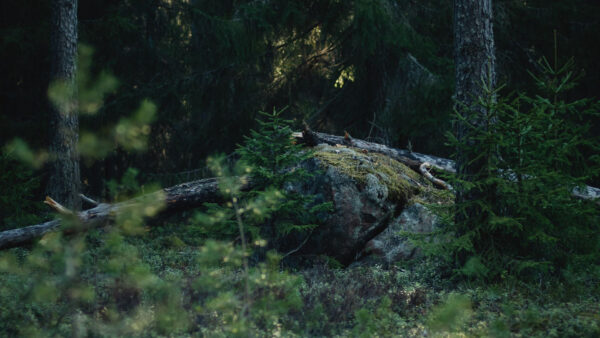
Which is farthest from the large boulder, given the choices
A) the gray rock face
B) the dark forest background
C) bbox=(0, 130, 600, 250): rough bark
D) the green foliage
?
the dark forest background

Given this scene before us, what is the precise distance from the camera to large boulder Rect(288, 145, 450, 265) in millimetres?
7695

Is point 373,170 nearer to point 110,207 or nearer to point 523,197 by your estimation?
point 523,197

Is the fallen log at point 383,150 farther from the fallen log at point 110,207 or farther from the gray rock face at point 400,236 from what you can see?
the fallen log at point 110,207

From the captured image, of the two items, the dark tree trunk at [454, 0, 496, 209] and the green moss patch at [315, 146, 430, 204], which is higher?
the dark tree trunk at [454, 0, 496, 209]

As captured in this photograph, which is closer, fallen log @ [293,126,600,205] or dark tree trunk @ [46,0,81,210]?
dark tree trunk @ [46,0,81,210]

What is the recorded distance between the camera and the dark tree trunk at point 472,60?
6.32m

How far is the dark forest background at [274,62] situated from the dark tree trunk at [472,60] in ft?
18.4

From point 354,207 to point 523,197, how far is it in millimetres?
2727

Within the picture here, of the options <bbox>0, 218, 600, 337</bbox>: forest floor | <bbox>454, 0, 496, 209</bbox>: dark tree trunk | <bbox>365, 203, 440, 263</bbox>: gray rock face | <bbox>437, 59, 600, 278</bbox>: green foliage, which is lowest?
<bbox>365, 203, 440, 263</bbox>: gray rock face

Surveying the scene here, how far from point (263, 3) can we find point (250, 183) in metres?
7.66

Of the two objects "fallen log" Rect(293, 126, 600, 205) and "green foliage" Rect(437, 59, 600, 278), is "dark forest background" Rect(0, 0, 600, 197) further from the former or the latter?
"green foliage" Rect(437, 59, 600, 278)

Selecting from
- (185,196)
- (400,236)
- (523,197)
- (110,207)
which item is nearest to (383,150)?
(400,236)

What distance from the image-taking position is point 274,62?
47.8 feet

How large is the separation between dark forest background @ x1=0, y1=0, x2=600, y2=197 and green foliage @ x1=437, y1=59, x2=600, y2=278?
6.08 meters
